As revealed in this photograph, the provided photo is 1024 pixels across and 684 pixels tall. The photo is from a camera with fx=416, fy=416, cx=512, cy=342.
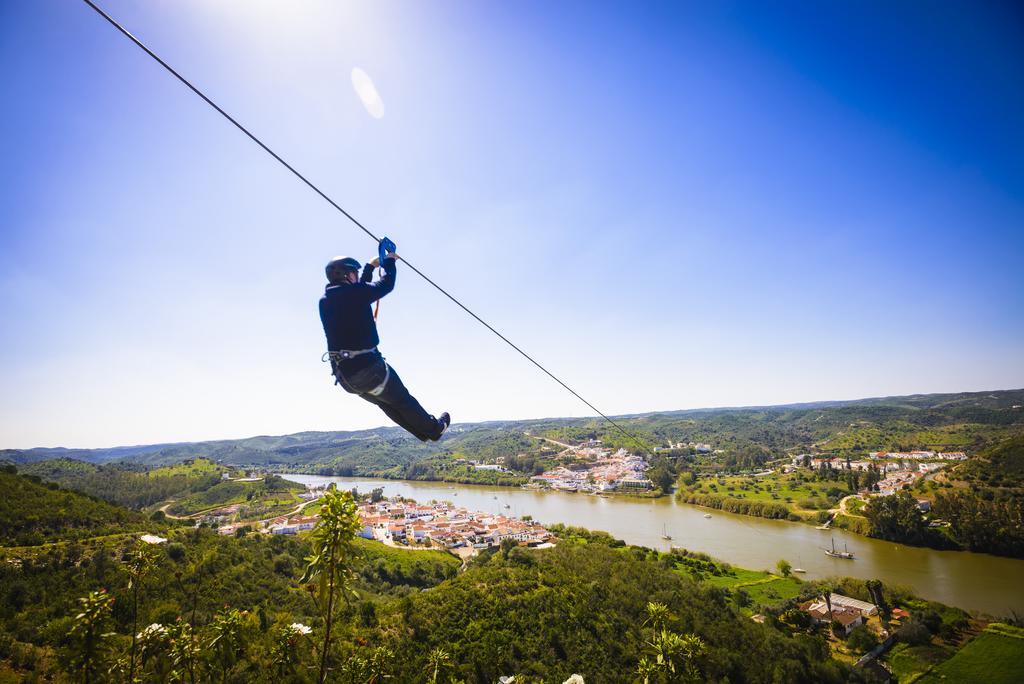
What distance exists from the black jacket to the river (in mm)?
42483

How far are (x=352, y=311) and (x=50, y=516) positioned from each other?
40008mm

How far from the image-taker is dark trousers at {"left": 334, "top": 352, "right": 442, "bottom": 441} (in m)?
3.08

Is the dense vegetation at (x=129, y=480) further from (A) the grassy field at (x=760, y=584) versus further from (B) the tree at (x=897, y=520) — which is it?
(B) the tree at (x=897, y=520)

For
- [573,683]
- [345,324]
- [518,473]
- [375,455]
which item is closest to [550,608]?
[573,683]

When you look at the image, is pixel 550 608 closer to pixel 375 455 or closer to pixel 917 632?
pixel 917 632

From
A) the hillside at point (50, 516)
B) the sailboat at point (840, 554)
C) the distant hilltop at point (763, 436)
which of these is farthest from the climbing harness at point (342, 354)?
the distant hilltop at point (763, 436)

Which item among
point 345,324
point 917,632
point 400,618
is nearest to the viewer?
point 345,324

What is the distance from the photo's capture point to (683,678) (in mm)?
6059

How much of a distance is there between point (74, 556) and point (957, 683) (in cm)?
4595

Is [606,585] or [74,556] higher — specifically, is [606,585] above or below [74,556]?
below

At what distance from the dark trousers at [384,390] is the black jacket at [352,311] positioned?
0.13m

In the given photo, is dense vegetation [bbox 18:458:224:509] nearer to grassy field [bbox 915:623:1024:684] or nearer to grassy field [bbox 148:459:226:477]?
grassy field [bbox 148:459:226:477]

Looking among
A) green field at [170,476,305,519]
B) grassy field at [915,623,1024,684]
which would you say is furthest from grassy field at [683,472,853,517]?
green field at [170,476,305,519]

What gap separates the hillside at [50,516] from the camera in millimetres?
25531
